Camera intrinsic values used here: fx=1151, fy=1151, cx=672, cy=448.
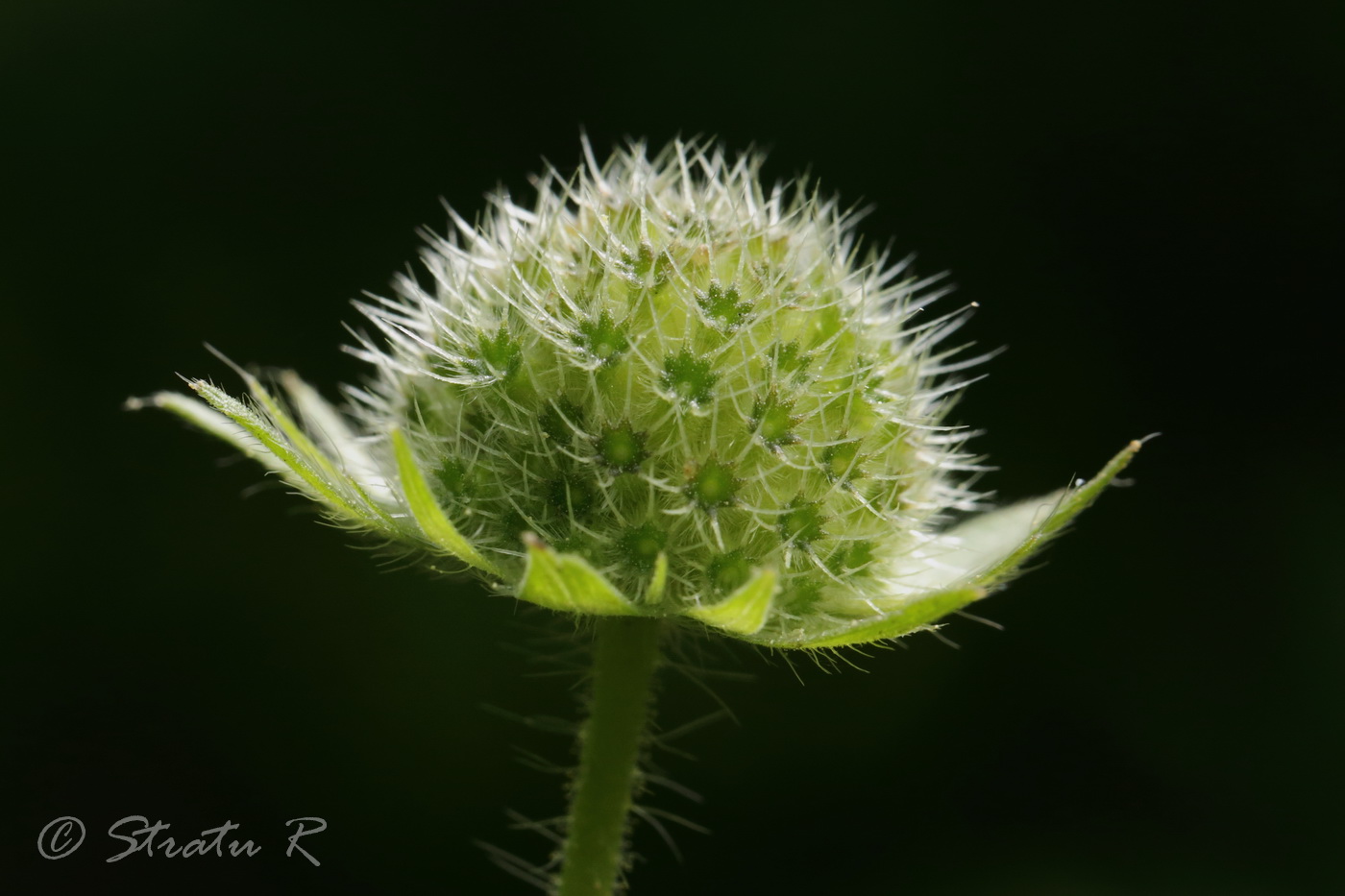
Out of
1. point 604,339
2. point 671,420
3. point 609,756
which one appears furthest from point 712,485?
point 609,756

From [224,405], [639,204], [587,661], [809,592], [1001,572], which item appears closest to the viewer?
[224,405]

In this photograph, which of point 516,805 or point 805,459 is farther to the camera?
point 516,805

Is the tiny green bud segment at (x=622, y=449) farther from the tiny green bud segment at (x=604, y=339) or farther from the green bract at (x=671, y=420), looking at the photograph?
the tiny green bud segment at (x=604, y=339)

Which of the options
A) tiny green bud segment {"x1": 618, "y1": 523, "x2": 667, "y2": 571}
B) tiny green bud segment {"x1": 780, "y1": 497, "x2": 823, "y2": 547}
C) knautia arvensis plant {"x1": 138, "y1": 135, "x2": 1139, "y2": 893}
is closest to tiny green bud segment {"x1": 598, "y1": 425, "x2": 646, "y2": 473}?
knautia arvensis plant {"x1": 138, "y1": 135, "x2": 1139, "y2": 893}

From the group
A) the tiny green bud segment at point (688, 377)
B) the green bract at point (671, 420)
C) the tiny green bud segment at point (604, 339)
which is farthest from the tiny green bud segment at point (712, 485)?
the tiny green bud segment at point (604, 339)

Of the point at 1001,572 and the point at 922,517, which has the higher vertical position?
the point at 922,517

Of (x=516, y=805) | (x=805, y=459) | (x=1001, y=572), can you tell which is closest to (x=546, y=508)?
(x=805, y=459)

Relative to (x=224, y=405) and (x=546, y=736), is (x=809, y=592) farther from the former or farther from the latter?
(x=546, y=736)

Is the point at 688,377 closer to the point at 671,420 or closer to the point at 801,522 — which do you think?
the point at 671,420

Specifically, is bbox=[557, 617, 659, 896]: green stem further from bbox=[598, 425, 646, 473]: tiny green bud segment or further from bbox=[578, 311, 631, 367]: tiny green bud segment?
bbox=[578, 311, 631, 367]: tiny green bud segment
